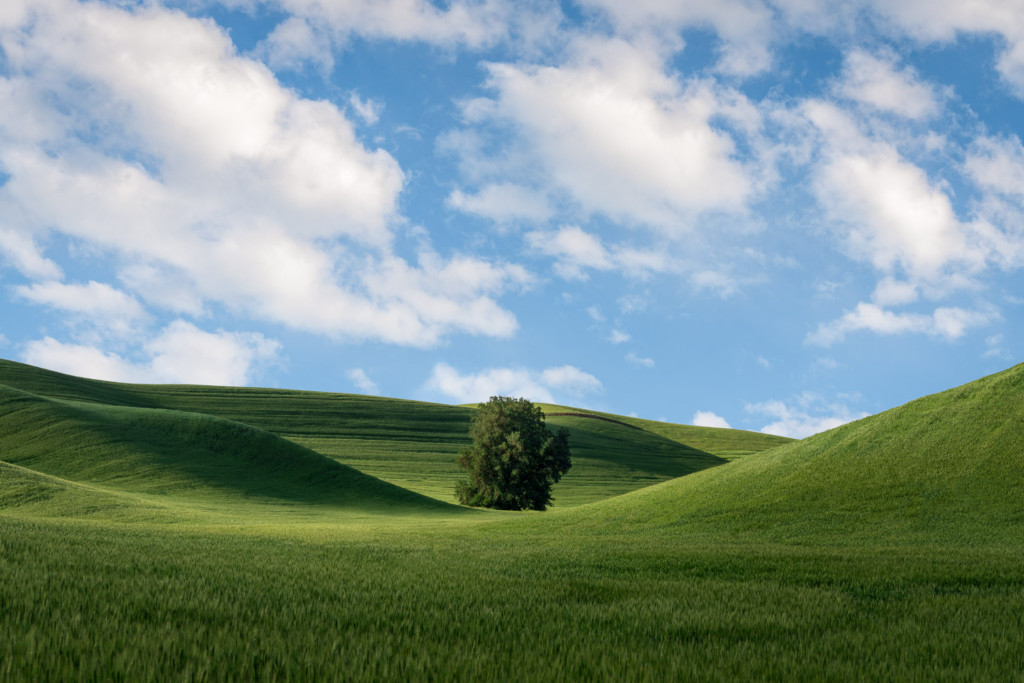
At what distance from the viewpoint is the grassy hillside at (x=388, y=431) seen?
95.4 meters

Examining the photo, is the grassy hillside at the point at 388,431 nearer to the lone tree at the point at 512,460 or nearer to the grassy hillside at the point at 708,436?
the lone tree at the point at 512,460

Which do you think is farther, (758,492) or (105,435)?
(105,435)

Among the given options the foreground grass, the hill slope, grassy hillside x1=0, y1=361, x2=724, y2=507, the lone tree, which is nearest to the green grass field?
the foreground grass

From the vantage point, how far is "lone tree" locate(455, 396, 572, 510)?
222 ft

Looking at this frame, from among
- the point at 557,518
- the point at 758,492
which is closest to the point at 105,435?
the point at 557,518

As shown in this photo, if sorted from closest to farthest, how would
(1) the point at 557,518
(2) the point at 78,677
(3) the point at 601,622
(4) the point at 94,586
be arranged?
(2) the point at 78,677, (3) the point at 601,622, (4) the point at 94,586, (1) the point at 557,518

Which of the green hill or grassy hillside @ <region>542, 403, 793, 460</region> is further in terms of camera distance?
grassy hillside @ <region>542, 403, 793, 460</region>

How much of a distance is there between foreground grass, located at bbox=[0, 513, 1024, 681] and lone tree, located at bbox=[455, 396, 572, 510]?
5573cm

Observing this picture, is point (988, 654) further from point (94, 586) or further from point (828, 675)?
point (94, 586)

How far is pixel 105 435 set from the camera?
6144 centimetres

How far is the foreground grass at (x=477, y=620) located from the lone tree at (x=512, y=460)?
55730 mm

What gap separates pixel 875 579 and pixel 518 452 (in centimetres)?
5676

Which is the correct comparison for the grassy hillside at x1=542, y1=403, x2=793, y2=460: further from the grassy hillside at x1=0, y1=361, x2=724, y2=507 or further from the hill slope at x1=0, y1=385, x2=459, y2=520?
the hill slope at x1=0, y1=385, x2=459, y2=520

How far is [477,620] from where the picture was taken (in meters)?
6.90
